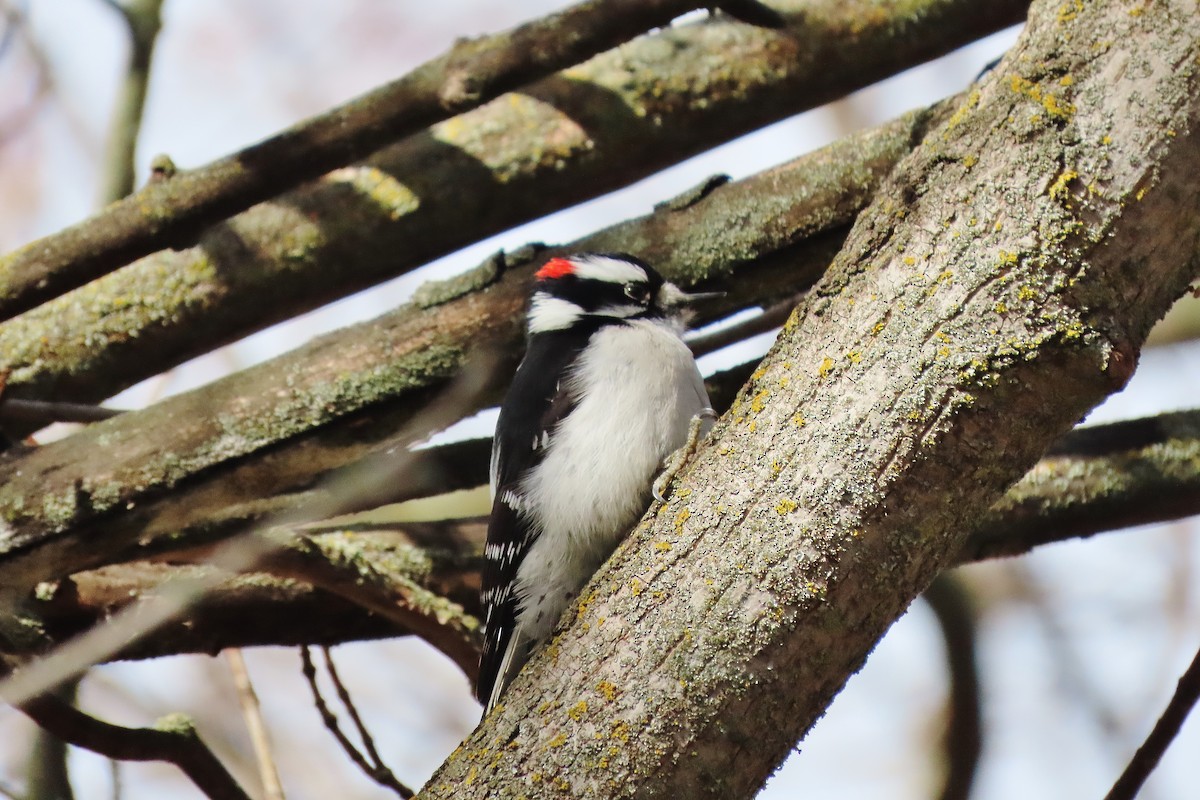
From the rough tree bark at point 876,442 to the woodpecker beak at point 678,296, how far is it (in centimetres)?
115

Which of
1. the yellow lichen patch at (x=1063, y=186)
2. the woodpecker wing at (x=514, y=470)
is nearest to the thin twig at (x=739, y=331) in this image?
the woodpecker wing at (x=514, y=470)

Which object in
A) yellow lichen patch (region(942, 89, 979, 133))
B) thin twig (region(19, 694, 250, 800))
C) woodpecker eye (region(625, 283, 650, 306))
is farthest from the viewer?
woodpecker eye (region(625, 283, 650, 306))

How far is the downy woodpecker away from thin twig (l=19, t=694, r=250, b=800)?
737 millimetres

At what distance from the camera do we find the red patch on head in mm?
3445

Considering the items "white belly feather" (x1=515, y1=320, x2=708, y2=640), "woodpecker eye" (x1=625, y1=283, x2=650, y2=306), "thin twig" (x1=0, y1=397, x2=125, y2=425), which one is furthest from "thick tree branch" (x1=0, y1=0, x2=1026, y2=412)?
"white belly feather" (x1=515, y1=320, x2=708, y2=640)

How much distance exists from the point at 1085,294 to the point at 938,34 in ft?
6.58

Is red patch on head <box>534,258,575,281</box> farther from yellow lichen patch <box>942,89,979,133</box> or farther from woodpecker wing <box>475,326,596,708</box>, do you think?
yellow lichen patch <box>942,89,979,133</box>

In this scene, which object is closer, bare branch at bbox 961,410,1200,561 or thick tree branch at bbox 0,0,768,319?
thick tree branch at bbox 0,0,768,319

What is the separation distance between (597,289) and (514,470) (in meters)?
0.71

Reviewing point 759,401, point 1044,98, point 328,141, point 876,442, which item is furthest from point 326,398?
point 1044,98

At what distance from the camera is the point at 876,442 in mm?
2055

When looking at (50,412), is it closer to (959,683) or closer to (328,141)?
(328,141)

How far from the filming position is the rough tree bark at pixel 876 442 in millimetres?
2008

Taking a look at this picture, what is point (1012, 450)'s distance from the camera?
2.09 metres
